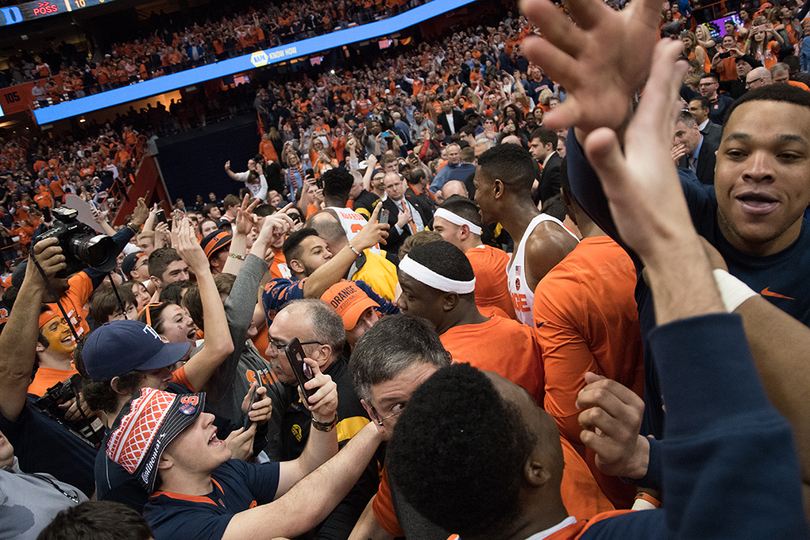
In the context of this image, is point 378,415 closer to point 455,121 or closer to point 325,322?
point 325,322

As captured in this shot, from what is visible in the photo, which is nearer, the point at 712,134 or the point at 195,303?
the point at 195,303

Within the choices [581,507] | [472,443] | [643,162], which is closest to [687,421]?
[643,162]

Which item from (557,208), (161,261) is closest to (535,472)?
(557,208)

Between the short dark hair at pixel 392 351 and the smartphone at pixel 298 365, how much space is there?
0.20 m

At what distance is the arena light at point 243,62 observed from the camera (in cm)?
2391

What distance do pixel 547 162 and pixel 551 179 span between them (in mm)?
291

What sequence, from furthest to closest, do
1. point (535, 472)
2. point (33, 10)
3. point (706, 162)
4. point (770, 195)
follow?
1. point (33, 10)
2. point (706, 162)
3. point (770, 195)
4. point (535, 472)

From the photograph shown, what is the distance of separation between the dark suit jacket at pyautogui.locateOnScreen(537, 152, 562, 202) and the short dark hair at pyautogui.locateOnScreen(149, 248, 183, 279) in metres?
3.70

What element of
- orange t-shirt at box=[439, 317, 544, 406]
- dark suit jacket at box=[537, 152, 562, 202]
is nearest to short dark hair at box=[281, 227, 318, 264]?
orange t-shirt at box=[439, 317, 544, 406]

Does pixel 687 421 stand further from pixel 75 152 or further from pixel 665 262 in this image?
pixel 75 152

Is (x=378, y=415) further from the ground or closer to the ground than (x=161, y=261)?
further from the ground

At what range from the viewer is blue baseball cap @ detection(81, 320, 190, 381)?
2.41 metres

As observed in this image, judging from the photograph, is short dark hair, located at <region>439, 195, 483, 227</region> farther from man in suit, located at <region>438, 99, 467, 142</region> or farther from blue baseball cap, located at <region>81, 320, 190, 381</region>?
man in suit, located at <region>438, 99, 467, 142</region>

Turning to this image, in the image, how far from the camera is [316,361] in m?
2.39
